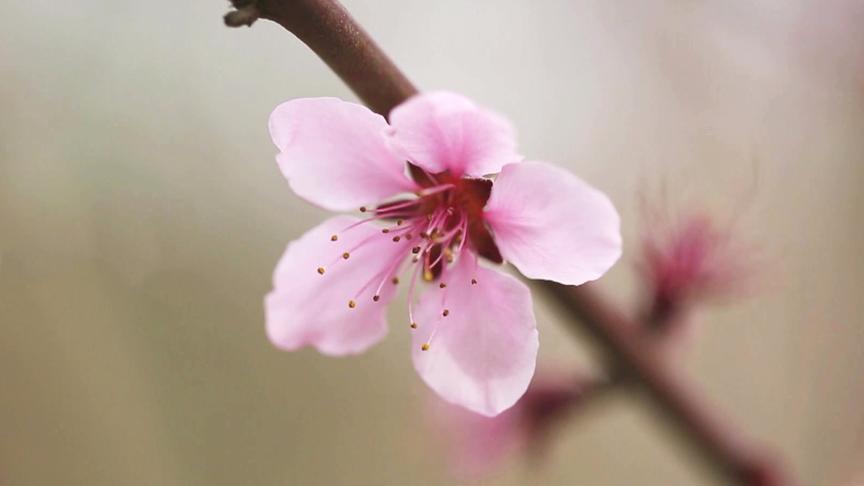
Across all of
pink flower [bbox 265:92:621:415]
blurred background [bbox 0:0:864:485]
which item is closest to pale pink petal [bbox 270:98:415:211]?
pink flower [bbox 265:92:621:415]

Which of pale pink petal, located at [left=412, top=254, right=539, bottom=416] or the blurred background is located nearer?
pale pink petal, located at [left=412, top=254, right=539, bottom=416]

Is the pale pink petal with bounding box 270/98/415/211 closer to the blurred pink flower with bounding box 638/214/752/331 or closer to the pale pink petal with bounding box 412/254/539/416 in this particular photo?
the pale pink petal with bounding box 412/254/539/416

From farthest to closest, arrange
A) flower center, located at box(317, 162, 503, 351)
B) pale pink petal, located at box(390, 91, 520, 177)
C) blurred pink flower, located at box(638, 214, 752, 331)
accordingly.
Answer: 1. blurred pink flower, located at box(638, 214, 752, 331)
2. flower center, located at box(317, 162, 503, 351)
3. pale pink petal, located at box(390, 91, 520, 177)

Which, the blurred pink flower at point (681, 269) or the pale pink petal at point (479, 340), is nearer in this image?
the pale pink petal at point (479, 340)

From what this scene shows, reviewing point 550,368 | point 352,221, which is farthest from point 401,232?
point 550,368

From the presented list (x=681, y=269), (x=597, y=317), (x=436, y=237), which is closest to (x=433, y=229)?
(x=436, y=237)

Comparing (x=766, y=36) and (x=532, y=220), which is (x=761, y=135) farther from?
(x=532, y=220)

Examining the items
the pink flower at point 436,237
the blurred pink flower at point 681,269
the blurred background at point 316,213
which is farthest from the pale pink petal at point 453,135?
the blurred background at point 316,213

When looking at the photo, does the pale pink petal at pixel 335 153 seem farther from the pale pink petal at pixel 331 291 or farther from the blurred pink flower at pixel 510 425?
the blurred pink flower at pixel 510 425
